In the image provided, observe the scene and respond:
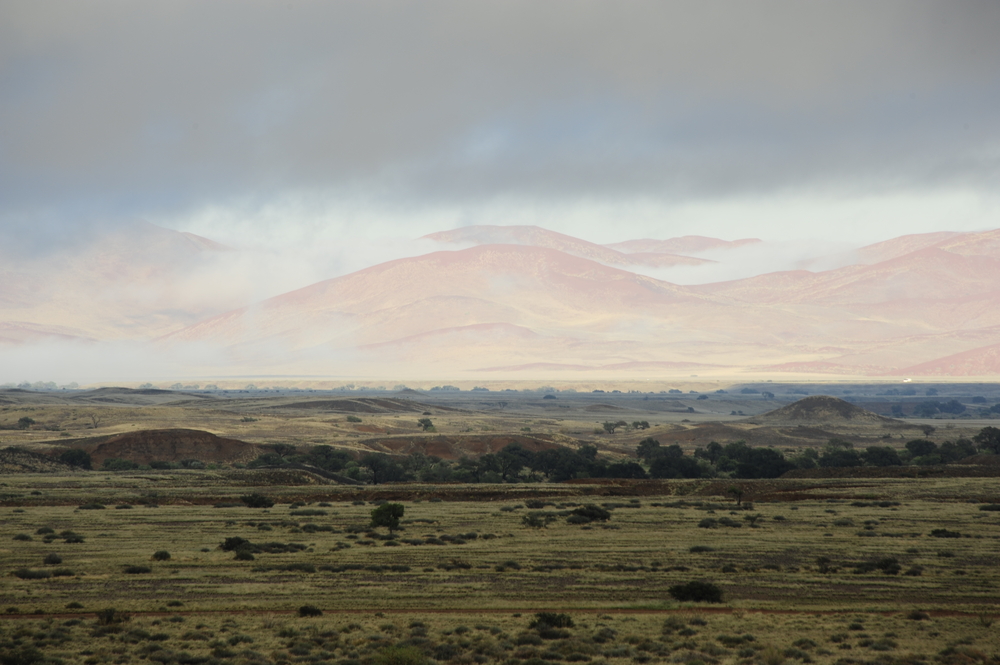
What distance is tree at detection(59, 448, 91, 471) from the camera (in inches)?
2815

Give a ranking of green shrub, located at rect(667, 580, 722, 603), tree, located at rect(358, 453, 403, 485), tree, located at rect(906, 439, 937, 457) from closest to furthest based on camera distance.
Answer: green shrub, located at rect(667, 580, 722, 603) → tree, located at rect(358, 453, 403, 485) → tree, located at rect(906, 439, 937, 457)

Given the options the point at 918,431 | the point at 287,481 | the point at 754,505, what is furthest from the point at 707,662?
the point at 918,431

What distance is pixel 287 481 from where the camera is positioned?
59.8 metres

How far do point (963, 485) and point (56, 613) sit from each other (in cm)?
4946

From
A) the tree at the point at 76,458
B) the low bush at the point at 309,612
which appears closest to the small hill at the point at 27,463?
the tree at the point at 76,458

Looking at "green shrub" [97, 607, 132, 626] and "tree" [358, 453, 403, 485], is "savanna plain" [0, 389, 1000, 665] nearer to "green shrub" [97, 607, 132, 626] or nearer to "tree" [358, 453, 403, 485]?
"green shrub" [97, 607, 132, 626]

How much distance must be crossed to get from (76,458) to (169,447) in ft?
31.5

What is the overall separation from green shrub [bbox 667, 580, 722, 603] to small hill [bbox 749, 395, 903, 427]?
11083cm

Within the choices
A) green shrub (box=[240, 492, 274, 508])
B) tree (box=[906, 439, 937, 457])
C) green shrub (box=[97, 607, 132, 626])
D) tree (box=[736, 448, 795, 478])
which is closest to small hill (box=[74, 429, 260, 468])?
green shrub (box=[240, 492, 274, 508])

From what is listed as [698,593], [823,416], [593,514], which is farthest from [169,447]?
[823,416]

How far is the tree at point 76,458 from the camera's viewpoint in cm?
7150

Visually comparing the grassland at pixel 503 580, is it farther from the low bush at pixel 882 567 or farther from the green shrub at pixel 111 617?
the green shrub at pixel 111 617

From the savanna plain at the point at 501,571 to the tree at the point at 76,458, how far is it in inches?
482

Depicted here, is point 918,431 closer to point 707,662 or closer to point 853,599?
point 853,599
